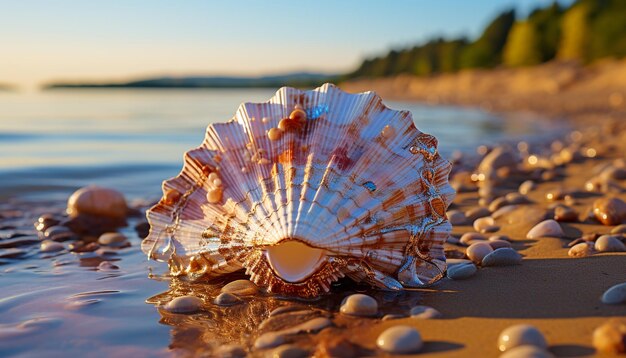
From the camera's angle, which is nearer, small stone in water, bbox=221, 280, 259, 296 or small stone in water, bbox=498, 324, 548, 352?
small stone in water, bbox=498, 324, 548, 352

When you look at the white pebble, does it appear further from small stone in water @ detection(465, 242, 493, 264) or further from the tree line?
the tree line

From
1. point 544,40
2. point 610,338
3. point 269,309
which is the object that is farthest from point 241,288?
point 544,40

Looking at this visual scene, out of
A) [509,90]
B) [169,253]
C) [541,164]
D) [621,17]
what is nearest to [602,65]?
[621,17]

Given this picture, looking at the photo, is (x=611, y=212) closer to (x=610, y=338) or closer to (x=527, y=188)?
(x=527, y=188)

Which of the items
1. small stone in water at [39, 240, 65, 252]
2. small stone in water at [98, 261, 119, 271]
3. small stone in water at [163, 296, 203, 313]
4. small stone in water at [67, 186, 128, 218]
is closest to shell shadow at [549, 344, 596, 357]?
small stone in water at [163, 296, 203, 313]

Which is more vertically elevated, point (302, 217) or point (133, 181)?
point (133, 181)

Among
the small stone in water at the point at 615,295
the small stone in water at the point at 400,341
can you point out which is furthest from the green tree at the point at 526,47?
the small stone in water at the point at 400,341

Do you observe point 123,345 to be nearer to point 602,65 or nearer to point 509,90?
point 602,65
